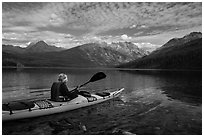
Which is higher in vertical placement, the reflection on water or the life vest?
the life vest

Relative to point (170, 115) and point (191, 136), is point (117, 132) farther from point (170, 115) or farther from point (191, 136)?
point (170, 115)

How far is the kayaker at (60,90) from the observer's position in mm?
15419

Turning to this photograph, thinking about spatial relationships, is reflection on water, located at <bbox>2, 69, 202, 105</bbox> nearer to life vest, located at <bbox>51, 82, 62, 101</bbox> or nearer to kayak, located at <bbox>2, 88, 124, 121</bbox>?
kayak, located at <bbox>2, 88, 124, 121</bbox>

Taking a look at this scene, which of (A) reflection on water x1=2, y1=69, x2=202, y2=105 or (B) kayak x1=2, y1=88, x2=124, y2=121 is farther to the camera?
(A) reflection on water x1=2, y1=69, x2=202, y2=105

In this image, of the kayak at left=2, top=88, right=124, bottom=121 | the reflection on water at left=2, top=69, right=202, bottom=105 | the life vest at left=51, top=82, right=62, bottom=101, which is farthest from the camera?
the reflection on water at left=2, top=69, right=202, bottom=105

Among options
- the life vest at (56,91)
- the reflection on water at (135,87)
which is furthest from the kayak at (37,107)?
the reflection on water at (135,87)

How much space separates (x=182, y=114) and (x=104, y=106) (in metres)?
7.19

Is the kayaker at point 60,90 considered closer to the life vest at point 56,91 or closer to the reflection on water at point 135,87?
the life vest at point 56,91

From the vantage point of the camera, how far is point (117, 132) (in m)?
11.9

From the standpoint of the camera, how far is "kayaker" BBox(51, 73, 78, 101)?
1542cm

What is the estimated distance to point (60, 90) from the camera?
51.9 feet

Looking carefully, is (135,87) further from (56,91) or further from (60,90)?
(56,91)

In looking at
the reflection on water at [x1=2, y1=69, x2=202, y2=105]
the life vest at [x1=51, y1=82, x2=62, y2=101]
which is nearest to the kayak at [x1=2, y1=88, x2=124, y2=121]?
the life vest at [x1=51, y1=82, x2=62, y2=101]

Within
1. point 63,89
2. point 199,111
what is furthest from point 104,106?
point 199,111
